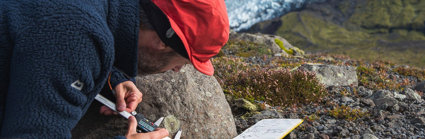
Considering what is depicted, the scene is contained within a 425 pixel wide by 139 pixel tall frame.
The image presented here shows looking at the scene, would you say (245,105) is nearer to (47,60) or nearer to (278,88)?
(278,88)

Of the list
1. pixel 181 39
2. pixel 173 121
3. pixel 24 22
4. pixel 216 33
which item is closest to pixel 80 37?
pixel 24 22

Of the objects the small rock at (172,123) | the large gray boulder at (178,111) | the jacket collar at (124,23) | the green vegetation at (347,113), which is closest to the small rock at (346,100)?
the green vegetation at (347,113)

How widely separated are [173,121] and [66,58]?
308 centimetres

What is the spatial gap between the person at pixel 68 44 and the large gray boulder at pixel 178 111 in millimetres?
2426

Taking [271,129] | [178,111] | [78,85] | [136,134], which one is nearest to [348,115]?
[271,129]

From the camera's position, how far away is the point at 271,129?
202 inches

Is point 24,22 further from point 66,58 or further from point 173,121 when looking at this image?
point 173,121

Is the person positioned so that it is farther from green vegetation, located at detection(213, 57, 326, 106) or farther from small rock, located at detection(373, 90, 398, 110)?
small rock, located at detection(373, 90, 398, 110)

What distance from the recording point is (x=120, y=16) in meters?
2.30

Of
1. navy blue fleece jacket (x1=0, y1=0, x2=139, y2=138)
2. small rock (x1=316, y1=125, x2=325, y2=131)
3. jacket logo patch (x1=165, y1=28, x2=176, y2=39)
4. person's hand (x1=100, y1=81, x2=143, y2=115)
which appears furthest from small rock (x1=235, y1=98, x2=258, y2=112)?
navy blue fleece jacket (x1=0, y1=0, x2=139, y2=138)

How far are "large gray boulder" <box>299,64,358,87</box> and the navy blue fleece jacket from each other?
8559 mm

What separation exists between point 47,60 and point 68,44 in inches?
5.6

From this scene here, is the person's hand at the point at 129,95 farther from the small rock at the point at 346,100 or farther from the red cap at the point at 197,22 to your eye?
the small rock at the point at 346,100

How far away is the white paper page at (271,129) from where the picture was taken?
16.1 feet
